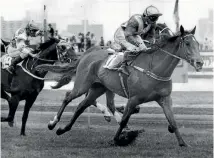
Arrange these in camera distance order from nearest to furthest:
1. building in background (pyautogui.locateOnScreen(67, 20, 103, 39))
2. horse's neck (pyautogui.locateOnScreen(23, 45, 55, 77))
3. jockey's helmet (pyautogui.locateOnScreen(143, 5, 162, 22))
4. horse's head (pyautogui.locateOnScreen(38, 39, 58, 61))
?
jockey's helmet (pyautogui.locateOnScreen(143, 5, 162, 22)), horse's neck (pyautogui.locateOnScreen(23, 45, 55, 77)), horse's head (pyautogui.locateOnScreen(38, 39, 58, 61)), building in background (pyautogui.locateOnScreen(67, 20, 103, 39))

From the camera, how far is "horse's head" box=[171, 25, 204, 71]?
30.5 feet

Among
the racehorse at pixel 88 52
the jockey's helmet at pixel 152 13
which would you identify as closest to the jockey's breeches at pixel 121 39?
the jockey's helmet at pixel 152 13

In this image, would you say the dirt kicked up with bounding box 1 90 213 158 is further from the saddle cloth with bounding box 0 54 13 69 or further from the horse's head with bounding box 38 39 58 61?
the horse's head with bounding box 38 39 58 61

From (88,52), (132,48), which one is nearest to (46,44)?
(88,52)

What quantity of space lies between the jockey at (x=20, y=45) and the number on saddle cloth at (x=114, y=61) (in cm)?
189

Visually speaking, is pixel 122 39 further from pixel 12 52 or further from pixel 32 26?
pixel 12 52

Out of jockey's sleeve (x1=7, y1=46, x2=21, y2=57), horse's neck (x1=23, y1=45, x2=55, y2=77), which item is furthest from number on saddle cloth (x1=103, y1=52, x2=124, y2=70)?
jockey's sleeve (x1=7, y1=46, x2=21, y2=57)

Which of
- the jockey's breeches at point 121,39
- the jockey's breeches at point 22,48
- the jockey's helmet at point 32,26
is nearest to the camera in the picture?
the jockey's breeches at point 121,39

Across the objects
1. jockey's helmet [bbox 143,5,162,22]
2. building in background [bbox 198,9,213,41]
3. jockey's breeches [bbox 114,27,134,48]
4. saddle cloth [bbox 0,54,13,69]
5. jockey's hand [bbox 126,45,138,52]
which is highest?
jockey's helmet [bbox 143,5,162,22]

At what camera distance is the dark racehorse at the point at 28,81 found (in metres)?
11.9

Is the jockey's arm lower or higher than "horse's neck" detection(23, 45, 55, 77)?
higher

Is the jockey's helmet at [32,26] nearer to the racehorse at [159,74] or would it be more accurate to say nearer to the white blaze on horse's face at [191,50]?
the racehorse at [159,74]

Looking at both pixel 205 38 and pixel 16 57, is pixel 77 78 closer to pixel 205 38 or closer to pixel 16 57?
pixel 16 57

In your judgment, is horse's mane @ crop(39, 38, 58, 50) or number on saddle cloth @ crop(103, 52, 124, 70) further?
horse's mane @ crop(39, 38, 58, 50)
